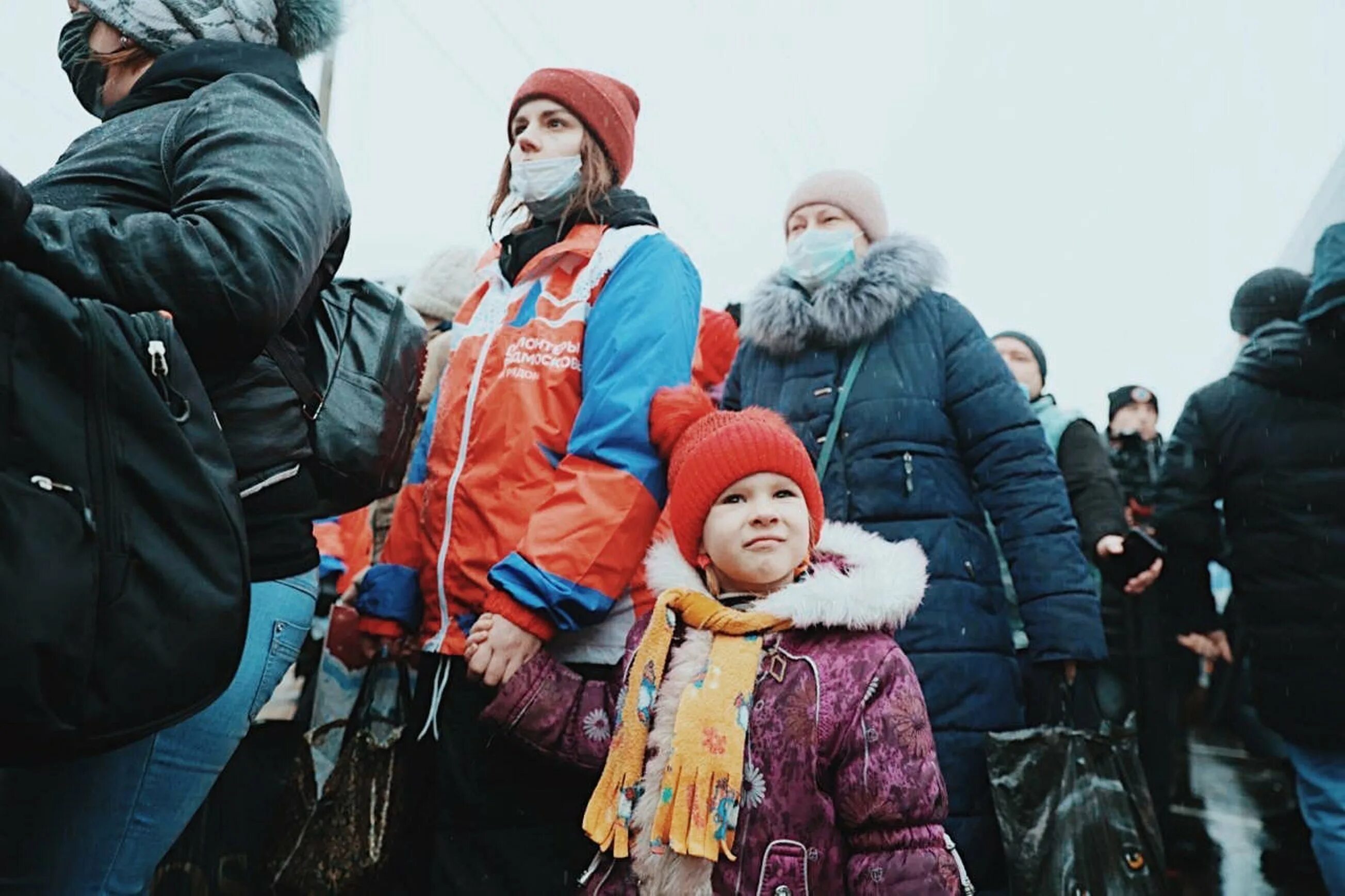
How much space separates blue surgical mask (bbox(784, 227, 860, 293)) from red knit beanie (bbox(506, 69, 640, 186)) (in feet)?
2.17

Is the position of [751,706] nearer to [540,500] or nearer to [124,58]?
[540,500]

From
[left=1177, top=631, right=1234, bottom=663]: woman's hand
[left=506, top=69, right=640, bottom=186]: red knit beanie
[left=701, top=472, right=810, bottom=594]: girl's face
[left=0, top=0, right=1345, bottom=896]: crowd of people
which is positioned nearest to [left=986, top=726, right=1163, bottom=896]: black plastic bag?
[left=0, top=0, right=1345, bottom=896]: crowd of people

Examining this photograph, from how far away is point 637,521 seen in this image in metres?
1.83

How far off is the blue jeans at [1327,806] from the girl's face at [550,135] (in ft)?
8.12

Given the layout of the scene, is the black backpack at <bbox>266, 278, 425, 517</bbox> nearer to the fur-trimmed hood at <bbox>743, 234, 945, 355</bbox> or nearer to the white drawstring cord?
the white drawstring cord

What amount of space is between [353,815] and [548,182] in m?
1.65

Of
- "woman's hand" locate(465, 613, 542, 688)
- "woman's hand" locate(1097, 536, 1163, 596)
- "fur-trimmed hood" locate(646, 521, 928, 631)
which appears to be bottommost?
"woman's hand" locate(465, 613, 542, 688)

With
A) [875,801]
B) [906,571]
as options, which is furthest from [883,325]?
[875,801]

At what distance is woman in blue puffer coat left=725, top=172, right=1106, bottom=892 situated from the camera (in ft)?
7.09

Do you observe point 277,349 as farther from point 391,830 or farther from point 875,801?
point 391,830

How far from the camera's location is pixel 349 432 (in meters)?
1.53

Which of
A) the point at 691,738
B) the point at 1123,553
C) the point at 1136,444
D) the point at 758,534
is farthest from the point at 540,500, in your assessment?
the point at 1136,444

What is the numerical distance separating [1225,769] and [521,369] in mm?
6679

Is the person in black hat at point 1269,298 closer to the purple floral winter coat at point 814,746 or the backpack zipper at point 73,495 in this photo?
the purple floral winter coat at point 814,746
